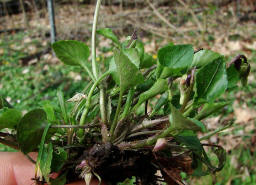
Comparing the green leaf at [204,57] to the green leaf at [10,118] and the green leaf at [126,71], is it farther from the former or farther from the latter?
the green leaf at [10,118]

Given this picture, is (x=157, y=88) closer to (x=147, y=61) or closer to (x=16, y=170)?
(x=147, y=61)

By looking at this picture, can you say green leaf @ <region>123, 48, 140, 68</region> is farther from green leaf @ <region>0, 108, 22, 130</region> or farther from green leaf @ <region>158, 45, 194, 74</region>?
green leaf @ <region>0, 108, 22, 130</region>

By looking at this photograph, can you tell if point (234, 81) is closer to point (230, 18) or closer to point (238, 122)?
point (238, 122)

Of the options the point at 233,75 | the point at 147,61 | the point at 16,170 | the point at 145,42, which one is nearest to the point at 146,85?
the point at 147,61

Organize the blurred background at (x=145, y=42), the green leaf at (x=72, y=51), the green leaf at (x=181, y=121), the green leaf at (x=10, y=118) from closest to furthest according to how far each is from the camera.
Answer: the green leaf at (x=181, y=121)
the green leaf at (x=10, y=118)
the green leaf at (x=72, y=51)
the blurred background at (x=145, y=42)

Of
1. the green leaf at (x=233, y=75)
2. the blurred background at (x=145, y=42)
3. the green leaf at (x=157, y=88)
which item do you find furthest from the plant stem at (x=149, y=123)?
the blurred background at (x=145, y=42)

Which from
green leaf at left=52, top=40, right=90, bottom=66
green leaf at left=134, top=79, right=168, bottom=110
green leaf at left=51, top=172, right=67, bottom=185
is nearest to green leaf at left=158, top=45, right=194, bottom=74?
green leaf at left=134, top=79, right=168, bottom=110
